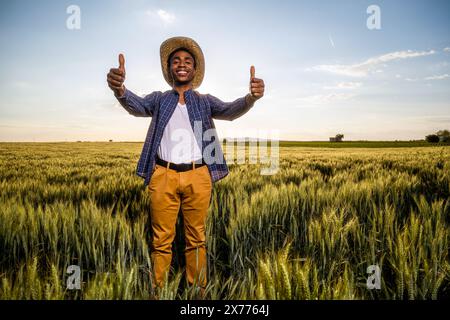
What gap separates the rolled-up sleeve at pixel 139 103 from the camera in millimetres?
2143

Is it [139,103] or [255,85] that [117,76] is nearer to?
[139,103]

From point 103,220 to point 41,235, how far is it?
0.40 m

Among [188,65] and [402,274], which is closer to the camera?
[402,274]

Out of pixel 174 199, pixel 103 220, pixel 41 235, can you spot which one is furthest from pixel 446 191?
pixel 41 235

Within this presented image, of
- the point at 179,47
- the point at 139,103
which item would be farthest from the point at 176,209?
the point at 179,47

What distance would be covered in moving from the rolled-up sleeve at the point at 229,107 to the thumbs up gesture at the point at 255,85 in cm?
9

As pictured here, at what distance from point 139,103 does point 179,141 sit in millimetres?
436

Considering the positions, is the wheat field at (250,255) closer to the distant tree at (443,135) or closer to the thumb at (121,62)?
the thumb at (121,62)

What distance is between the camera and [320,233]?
1829 millimetres

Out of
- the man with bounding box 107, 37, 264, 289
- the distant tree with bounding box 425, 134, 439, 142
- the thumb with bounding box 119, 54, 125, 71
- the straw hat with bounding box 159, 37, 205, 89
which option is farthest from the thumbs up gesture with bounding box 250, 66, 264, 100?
the distant tree with bounding box 425, 134, 439, 142

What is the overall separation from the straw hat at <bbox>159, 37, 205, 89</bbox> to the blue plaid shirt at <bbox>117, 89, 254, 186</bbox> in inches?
11.1

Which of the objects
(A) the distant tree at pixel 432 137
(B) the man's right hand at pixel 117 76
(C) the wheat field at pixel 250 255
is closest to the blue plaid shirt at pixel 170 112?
(B) the man's right hand at pixel 117 76
